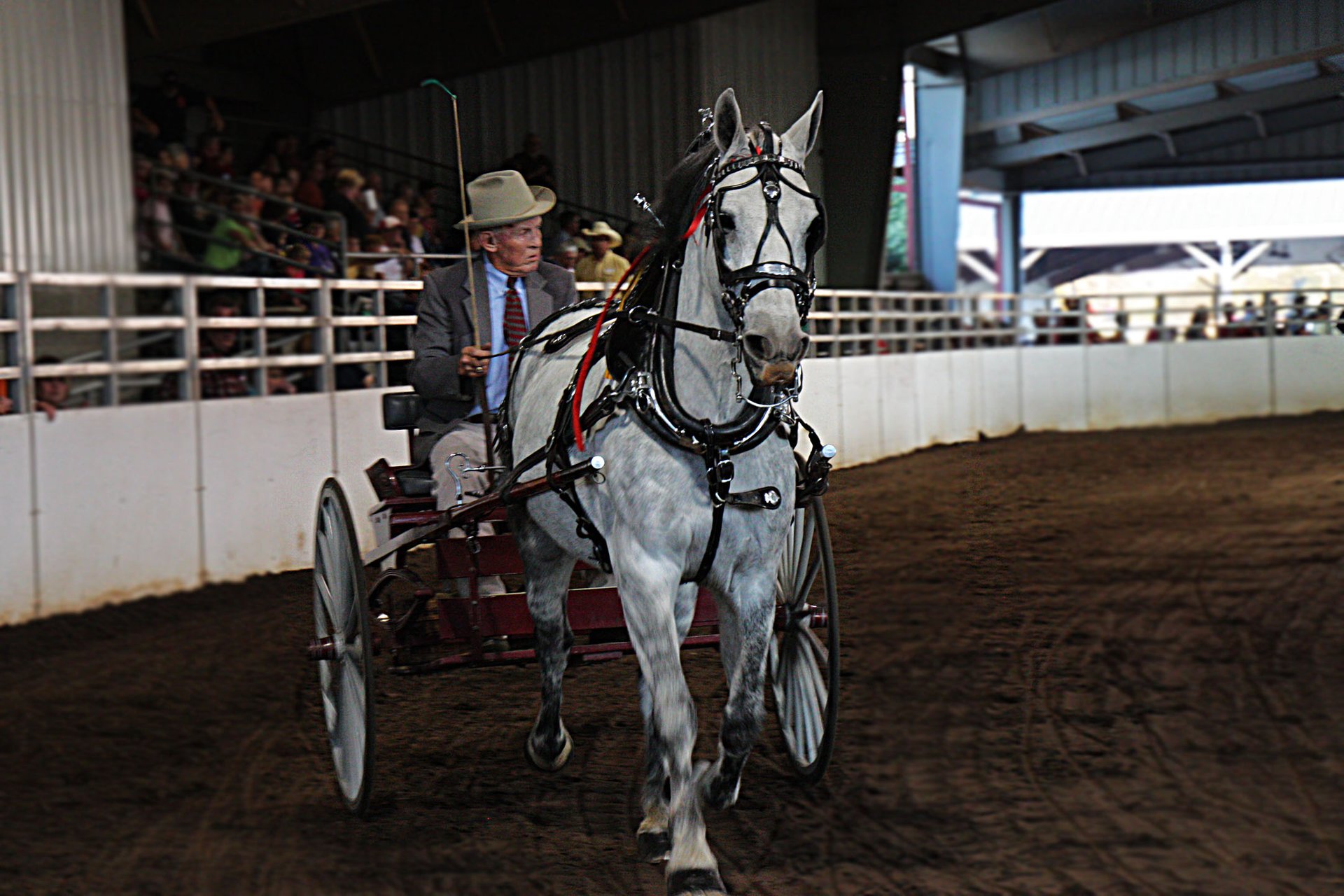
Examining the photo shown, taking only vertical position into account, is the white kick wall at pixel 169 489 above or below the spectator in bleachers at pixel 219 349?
below

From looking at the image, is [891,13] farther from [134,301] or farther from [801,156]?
[801,156]

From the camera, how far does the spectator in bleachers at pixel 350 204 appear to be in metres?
10.3

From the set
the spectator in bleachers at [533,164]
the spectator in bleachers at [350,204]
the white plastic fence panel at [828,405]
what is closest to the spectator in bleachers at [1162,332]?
the white plastic fence panel at [828,405]

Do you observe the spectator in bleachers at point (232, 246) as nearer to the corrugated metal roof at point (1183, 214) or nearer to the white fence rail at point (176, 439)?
the white fence rail at point (176, 439)

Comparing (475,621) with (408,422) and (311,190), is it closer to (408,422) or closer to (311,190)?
(408,422)

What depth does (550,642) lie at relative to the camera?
4457 mm

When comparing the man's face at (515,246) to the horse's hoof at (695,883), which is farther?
the man's face at (515,246)

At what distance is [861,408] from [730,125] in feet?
34.2

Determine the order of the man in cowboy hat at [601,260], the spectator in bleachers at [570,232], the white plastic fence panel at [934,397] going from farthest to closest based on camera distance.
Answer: the white plastic fence panel at [934,397]
the man in cowboy hat at [601,260]
the spectator in bleachers at [570,232]

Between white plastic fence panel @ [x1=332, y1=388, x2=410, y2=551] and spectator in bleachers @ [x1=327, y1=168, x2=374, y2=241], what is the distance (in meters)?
1.88

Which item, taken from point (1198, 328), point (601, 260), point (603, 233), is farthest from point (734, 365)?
point (1198, 328)

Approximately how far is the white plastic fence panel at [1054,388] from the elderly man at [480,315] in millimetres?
14331

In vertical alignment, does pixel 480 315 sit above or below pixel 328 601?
above

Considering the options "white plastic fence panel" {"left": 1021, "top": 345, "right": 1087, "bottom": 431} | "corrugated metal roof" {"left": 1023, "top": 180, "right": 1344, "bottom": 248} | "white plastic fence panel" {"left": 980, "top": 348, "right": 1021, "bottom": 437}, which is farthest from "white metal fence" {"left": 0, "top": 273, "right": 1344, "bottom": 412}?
"white plastic fence panel" {"left": 1021, "top": 345, "right": 1087, "bottom": 431}
